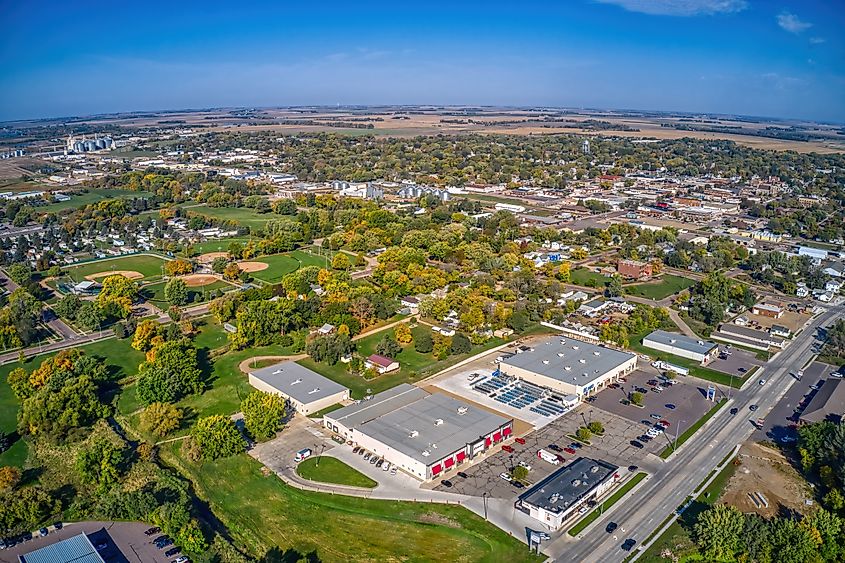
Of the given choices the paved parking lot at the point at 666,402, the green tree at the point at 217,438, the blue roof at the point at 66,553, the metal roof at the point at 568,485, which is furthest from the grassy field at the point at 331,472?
the paved parking lot at the point at 666,402

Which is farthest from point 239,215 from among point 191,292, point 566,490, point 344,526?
point 566,490

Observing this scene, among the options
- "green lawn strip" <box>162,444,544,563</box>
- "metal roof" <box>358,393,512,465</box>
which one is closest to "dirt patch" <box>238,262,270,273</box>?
"metal roof" <box>358,393,512,465</box>

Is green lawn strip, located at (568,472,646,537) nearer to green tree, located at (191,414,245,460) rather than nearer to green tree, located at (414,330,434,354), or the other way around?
green tree, located at (191,414,245,460)

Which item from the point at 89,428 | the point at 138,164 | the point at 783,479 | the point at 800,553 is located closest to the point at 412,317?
the point at 89,428

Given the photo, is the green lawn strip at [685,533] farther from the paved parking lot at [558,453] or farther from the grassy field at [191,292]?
the grassy field at [191,292]

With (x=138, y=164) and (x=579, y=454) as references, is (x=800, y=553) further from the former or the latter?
(x=138, y=164)
